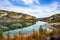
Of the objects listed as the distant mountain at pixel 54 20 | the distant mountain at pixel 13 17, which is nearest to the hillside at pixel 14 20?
the distant mountain at pixel 13 17

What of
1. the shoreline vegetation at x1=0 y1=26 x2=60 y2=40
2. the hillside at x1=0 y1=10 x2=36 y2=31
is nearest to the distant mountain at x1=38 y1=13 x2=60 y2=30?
the shoreline vegetation at x1=0 y1=26 x2=60 y2=40

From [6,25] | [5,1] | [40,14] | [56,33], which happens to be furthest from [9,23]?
[56,33]

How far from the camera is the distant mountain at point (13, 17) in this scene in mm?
2846

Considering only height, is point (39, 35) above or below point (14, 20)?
below

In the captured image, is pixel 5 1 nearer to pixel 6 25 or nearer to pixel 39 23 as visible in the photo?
pixel 6 25

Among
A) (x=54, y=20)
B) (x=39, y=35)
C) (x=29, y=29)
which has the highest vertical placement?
(x=54, y=20)

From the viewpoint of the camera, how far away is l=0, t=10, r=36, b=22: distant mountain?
285cm

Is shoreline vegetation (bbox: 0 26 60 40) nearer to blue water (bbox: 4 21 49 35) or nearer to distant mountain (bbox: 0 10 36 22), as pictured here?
blue water (bbox: 4 21 49 35)

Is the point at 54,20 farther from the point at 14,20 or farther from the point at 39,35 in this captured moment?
the point at 14,20

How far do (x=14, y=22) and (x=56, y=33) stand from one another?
0.86 m

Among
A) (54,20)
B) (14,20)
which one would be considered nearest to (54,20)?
(54,20)

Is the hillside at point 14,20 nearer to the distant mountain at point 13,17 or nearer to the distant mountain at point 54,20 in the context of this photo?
the distant mountain at point 13,17

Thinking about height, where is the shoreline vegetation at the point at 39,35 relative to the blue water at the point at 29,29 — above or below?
below

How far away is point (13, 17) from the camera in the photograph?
2.89m
